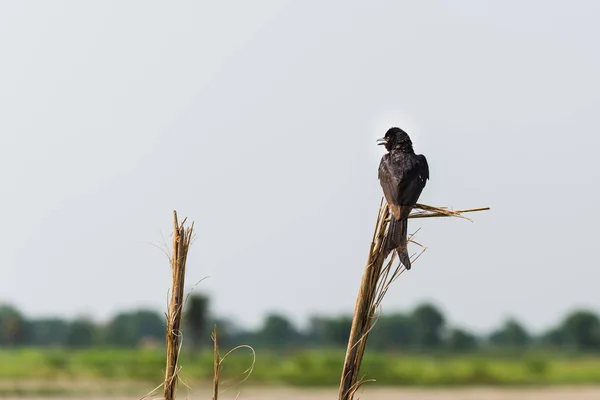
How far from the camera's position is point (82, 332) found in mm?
74750

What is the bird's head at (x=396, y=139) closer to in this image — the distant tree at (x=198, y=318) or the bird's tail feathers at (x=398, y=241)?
the bird's tail feathers at (x=398, y=241)

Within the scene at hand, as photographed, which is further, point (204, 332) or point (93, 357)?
point (204, 332)

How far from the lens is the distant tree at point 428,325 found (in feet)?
232

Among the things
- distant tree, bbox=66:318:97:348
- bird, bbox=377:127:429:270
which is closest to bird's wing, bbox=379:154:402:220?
bird, bbox=377:127:429:270

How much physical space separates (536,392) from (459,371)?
25.0 feet

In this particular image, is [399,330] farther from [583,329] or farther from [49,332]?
[49,332]

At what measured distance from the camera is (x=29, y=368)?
4197 cm

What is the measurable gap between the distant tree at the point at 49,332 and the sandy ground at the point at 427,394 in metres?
41.4

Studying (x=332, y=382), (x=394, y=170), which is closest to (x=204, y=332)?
(x=332, y=382)

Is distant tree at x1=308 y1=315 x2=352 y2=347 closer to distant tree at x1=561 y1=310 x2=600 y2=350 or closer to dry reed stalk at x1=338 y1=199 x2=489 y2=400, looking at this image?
distant tree at x1=561 y1=310 x2=600 y2=350

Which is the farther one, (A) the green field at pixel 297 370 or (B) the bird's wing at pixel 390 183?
(A) the green field at pixel 297 370

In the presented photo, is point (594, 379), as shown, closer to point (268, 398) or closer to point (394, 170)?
point (268, 398)

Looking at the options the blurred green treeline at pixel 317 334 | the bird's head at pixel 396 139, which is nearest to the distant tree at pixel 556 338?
the blurred green treeline at pixel 317 334

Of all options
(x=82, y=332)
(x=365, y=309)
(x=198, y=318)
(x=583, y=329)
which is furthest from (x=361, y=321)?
(x=583, y=329)
